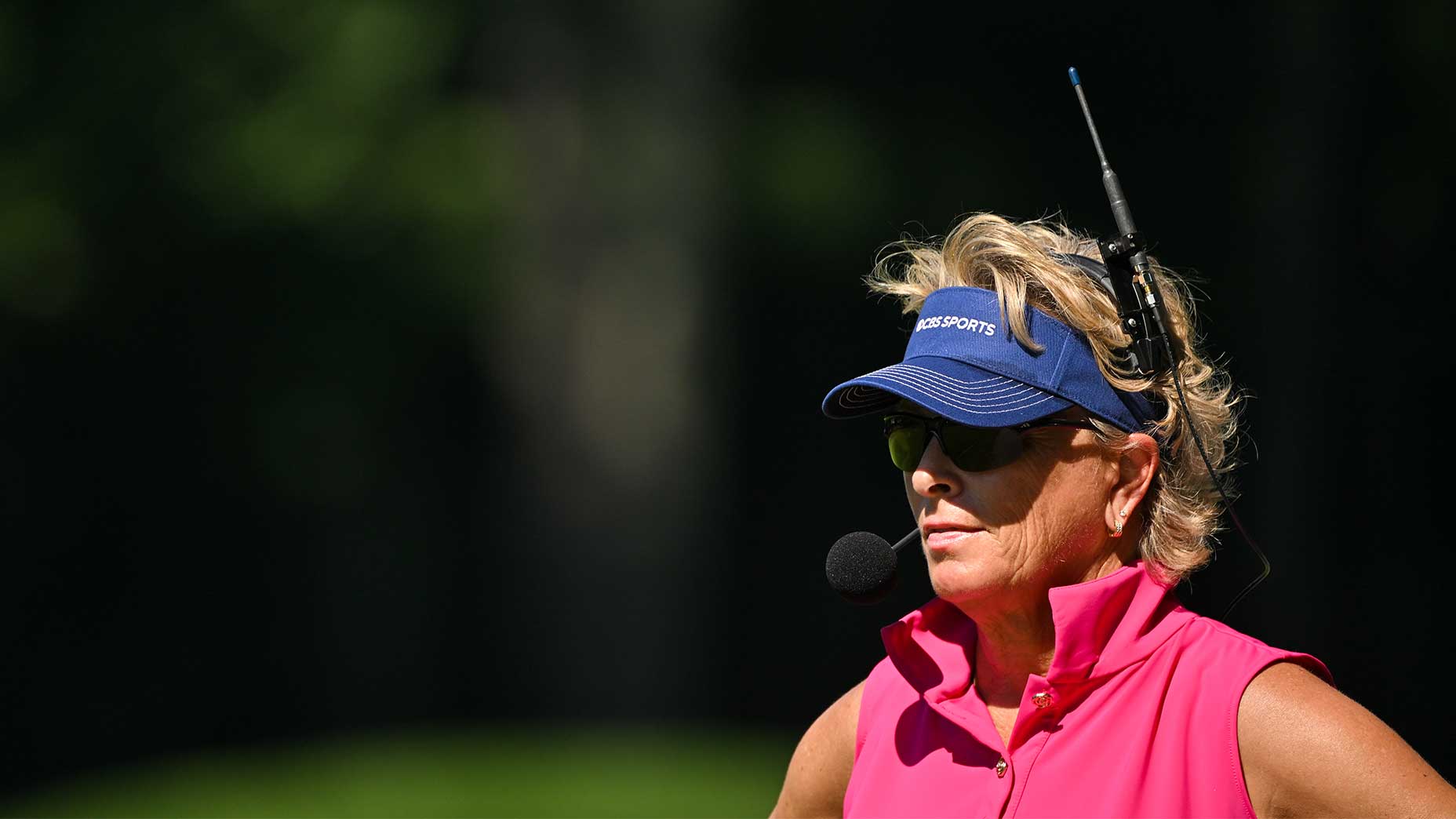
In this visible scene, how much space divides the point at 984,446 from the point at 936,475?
0.10 meters

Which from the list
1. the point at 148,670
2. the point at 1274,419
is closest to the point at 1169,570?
the point at 1274,419

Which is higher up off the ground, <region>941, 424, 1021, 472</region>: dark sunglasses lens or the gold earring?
<region>941, 424, 1021, 472</region>: dark sunglasses lens

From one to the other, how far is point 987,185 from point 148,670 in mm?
7613

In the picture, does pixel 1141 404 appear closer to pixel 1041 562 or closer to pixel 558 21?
pixel 1041 562

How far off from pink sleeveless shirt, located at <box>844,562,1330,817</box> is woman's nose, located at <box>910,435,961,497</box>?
0.24 meters

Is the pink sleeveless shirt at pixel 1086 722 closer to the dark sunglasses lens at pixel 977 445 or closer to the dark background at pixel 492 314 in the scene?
the dark sunglasses lens at pixel 977 445

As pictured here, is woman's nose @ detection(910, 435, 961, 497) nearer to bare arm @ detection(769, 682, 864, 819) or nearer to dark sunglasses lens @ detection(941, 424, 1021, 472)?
dark sunglasses lens @ detection(941, 424, 1021, 472)

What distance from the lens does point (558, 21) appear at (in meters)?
14.2

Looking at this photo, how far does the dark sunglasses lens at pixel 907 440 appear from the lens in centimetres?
277

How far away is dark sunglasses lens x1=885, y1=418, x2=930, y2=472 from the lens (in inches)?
109

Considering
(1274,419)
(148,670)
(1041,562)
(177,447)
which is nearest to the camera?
(1041,562)

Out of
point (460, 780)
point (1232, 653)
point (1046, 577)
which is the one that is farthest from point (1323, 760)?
point (460, 780)

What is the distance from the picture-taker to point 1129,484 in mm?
2740

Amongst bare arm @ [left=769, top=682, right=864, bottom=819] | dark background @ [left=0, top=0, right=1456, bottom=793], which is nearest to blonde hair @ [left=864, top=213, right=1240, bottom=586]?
bare arm @ [left=769, top=682, right=864, bottom=819]
